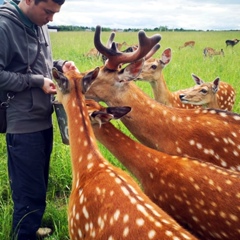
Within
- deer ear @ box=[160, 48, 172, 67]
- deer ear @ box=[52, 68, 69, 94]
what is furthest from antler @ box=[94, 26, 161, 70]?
deer ear @ box=[160, 48, 172, 67]

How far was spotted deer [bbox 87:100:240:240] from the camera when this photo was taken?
2.63 metres

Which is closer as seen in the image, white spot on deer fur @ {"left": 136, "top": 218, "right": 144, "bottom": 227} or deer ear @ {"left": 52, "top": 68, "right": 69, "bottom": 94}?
white spot on deer fur @ {"left": 136, "top": 218, "right": 144, "bottom": 227}

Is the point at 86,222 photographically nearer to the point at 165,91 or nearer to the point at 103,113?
the point at 103,113

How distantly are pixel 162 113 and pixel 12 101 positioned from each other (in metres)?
1.36

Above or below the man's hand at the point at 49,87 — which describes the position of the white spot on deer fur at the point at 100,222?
below

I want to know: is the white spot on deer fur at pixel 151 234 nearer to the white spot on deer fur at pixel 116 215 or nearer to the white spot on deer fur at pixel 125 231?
the white spot on deer fur at pixel 125 231

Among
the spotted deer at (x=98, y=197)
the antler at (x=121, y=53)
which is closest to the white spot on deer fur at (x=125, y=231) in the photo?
the spotted deer at (x=98, y=197)

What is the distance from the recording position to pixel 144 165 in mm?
3025

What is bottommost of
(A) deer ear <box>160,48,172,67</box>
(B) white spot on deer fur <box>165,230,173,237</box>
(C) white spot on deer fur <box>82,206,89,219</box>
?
(A) deer ear <box>160,48,172,67</box>

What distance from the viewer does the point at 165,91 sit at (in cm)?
575

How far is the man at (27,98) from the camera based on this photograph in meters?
2.90

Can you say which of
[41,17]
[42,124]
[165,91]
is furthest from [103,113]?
[165,91]

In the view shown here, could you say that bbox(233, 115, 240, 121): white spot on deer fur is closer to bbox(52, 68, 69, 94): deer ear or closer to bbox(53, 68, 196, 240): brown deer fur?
bbox(53, 68, 196, 240): brown deer fur

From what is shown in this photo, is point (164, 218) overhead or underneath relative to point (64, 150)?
overhead
